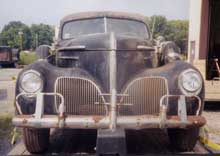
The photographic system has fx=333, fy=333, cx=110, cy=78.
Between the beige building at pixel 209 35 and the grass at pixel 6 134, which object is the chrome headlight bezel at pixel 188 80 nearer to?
the grass at pixel 6 134

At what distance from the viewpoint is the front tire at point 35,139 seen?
3836mm

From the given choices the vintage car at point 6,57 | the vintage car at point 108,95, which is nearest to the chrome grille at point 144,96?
the vintage car at point 108,95

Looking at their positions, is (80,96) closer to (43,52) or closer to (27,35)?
(43,52)

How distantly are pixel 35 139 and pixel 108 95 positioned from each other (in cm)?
103

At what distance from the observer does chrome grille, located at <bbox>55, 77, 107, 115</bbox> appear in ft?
12.1

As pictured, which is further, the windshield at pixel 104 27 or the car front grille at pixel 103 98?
the windshield at pixel 104 27

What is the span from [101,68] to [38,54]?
4.75 ft

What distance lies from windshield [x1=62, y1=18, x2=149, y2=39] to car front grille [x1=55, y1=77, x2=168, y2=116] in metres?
1.50

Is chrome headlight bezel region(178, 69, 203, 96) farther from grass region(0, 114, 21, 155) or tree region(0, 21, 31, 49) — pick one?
tree region(0, 21, 31, 49)

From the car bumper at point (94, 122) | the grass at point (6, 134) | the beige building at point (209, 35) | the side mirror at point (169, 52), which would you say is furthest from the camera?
the beige building at point (209, 35)

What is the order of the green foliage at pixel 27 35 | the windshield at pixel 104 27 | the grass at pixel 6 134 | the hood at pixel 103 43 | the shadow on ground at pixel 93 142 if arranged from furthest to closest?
the green foliage at pixel 27 35
the windshield at pixel 104 27
the grass at pixel 6 134
the shadow on ground at pixel 93 142
the hood at pixel 103 43

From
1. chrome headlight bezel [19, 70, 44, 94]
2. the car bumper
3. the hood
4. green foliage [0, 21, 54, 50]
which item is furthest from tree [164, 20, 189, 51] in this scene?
the car bumper

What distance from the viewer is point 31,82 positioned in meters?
3.65

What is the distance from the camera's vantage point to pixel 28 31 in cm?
7256
